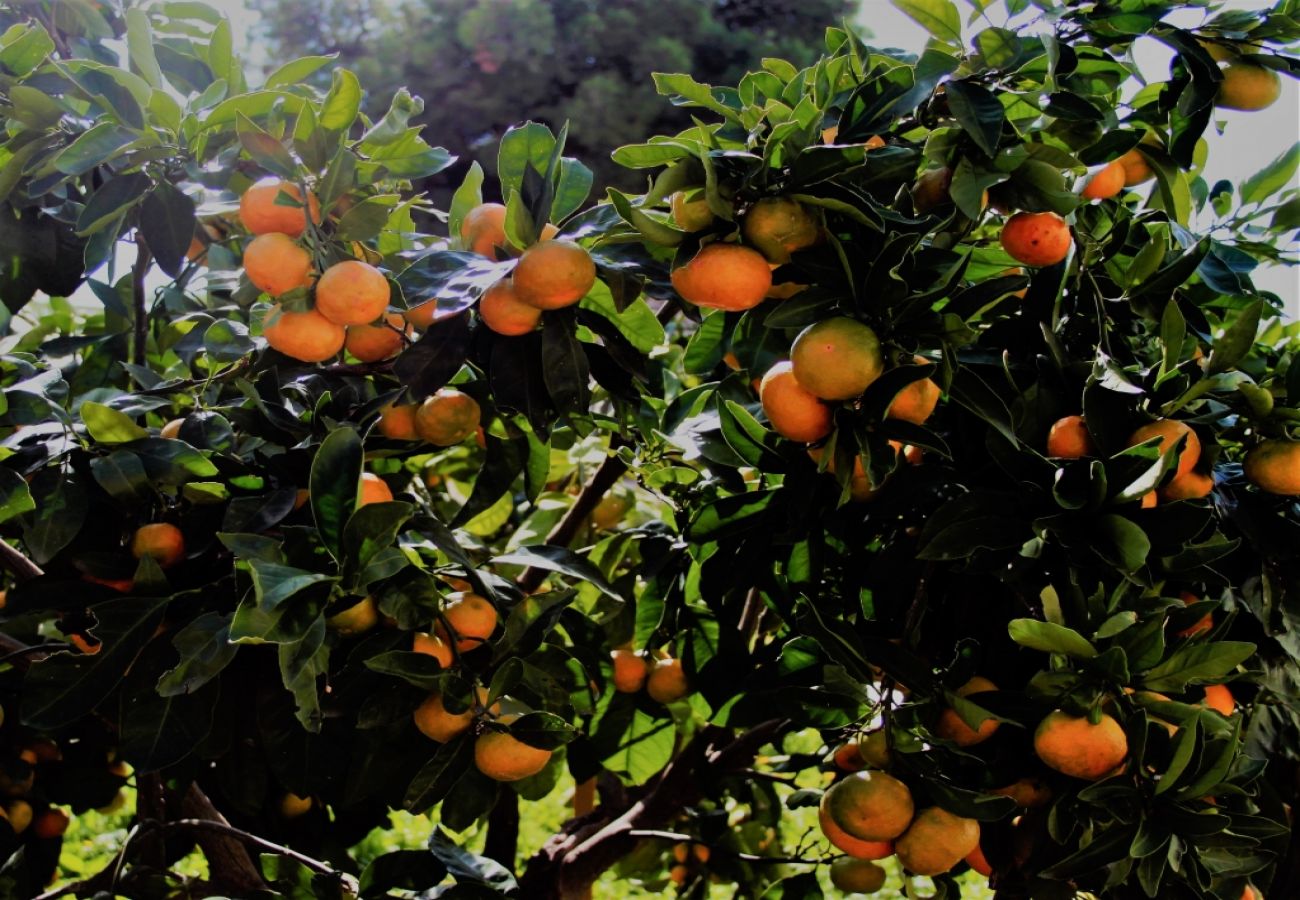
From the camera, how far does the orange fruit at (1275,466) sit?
2.78ft

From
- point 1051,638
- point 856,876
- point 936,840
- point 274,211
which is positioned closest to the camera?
point 1051,638

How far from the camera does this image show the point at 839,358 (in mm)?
730

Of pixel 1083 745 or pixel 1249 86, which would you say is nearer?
pixel 1083 745

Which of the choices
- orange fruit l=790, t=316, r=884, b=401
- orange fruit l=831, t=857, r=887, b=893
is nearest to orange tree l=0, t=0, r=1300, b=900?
orange fruit l=790, t=316, r=884, b=401

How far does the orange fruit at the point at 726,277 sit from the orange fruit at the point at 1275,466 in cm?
40

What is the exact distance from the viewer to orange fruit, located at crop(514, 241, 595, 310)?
82cm

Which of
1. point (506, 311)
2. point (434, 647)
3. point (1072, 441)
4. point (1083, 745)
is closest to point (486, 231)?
point (506, 311)

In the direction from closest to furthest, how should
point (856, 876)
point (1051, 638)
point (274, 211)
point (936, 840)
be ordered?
point (1051, 638)
point (936, 840)
point (274, 211)
point (856, 876)

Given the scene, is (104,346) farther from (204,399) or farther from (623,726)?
(623,726)

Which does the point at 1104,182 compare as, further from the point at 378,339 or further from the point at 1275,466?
the point at 378,339

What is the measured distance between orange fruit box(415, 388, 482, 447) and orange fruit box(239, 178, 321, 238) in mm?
171

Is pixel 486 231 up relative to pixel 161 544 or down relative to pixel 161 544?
up

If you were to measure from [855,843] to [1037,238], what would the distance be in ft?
1.52

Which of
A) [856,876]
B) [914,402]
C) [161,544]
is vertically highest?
[914,402]
